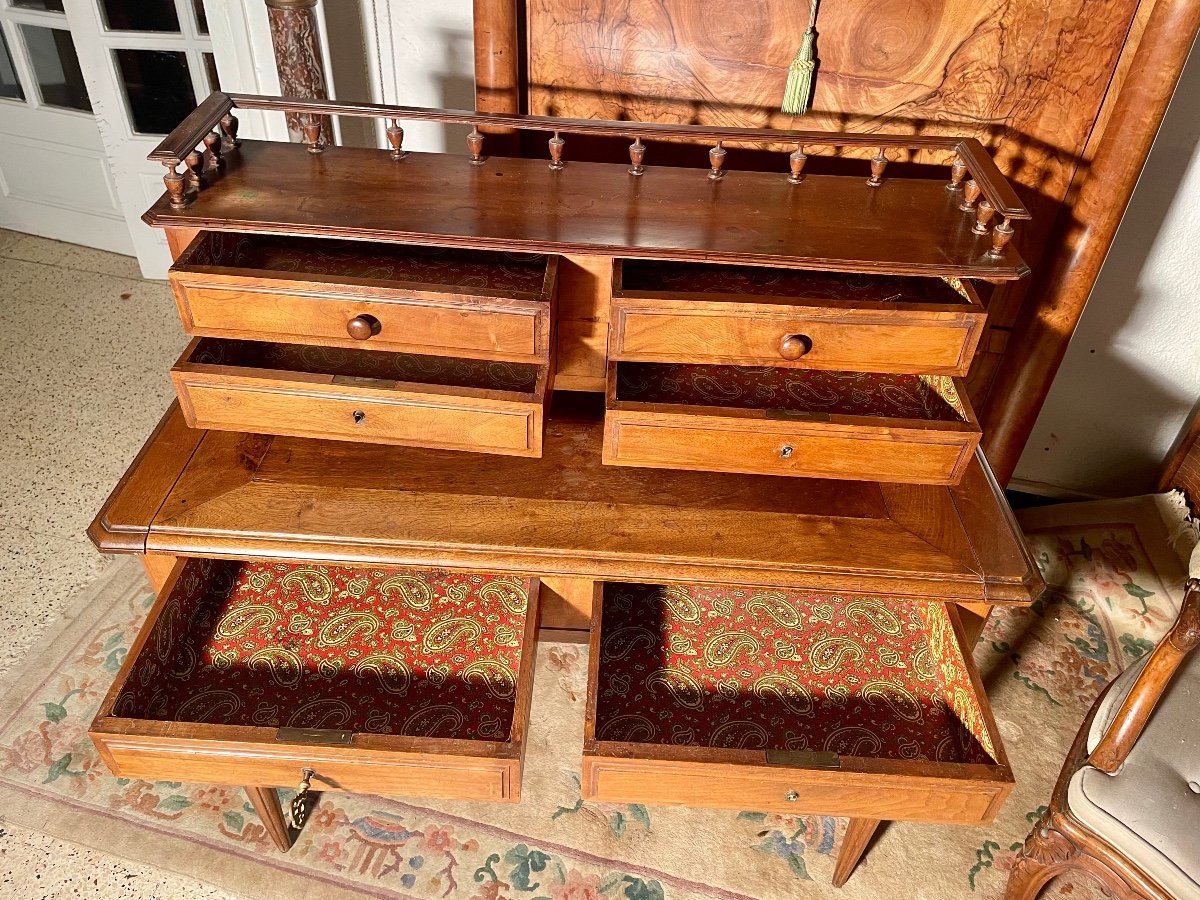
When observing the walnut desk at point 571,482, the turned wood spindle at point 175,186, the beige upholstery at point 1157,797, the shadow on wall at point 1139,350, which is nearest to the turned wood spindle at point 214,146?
the walnut desk at point 571,482

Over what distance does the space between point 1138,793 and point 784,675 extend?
468 mm

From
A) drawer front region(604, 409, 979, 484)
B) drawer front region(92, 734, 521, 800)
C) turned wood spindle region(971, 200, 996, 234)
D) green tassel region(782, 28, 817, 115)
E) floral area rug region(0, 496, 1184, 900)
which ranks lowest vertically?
floral area rug region(0, 496, 1184, 900)

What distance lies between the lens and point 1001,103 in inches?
58.7

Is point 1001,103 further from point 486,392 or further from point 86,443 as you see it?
point 86,443

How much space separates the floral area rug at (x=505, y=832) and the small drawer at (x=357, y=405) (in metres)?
0.65

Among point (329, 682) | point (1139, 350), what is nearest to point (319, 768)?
point (329, 682)

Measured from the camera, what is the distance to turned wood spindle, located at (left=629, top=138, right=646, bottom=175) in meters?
1.32

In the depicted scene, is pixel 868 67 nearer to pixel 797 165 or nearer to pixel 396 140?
pixel 797 165

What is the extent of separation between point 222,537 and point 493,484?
381mm

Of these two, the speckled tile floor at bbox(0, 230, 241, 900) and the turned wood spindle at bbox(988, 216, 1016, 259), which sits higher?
the turned wood spindle at bbox(988, 216, 1016, 259)

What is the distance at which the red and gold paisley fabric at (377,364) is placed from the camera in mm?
1315

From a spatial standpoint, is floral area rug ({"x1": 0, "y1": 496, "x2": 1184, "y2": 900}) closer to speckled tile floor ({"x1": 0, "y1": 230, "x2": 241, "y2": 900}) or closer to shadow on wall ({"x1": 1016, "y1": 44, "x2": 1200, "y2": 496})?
speckled tile floor ({"x1": 0, "y1": 230, "x2": 241, "y2": 900})

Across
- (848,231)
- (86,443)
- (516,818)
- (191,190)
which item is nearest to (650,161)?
(848,231)

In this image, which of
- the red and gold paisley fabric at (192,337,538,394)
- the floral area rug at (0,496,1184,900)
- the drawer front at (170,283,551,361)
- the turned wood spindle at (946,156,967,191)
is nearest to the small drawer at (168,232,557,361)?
the drawer front at (170,283,551,361)
